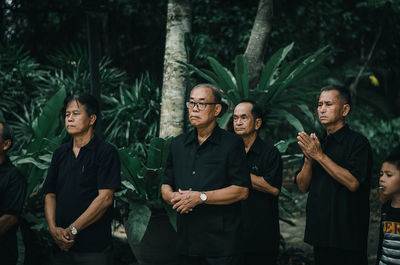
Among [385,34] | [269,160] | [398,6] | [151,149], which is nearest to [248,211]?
[269,160]

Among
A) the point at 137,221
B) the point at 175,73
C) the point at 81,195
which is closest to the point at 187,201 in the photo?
the point at 81,195

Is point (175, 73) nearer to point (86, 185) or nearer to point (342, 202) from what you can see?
point (86, 185)

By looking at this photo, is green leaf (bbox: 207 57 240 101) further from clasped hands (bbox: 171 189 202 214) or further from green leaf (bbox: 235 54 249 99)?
clasped hands (bbox: 171 189 202 214)

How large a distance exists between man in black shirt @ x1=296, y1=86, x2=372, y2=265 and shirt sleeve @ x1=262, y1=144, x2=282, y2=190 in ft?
1.12

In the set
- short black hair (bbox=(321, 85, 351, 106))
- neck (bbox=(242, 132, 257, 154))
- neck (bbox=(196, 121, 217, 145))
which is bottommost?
neck (bbox=(242, 132, 257, 154))

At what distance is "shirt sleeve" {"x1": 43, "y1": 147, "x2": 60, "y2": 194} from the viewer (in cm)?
318

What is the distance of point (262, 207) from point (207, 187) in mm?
900

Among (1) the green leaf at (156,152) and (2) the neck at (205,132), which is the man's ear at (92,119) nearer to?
(2) the neck at (205,132)

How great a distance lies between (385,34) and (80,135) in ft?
30.6

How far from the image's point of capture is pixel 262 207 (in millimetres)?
3590

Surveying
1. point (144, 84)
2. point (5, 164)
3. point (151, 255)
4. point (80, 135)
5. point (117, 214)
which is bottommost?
point (151, 255)

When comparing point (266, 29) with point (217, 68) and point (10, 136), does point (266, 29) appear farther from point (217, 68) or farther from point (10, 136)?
point (10, 136)

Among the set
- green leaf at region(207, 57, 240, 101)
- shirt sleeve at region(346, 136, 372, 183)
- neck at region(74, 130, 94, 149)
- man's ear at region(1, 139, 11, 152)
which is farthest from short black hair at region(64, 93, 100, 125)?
green leaf at region(207, 57, 240, 101)

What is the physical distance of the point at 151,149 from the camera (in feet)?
14.6
